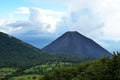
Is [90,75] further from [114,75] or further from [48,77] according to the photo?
[48,77]

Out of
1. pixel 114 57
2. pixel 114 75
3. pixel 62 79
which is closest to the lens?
pixel 114 75

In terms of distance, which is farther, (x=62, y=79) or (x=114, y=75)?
(x=62, y=79)

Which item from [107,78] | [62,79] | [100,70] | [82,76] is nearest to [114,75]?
[107,78]

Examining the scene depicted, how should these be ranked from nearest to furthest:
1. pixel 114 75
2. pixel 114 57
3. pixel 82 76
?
pixel 114 75 → pixel 114 57 → pixel 82 76

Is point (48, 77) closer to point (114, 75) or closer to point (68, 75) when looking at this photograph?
point (68, 75)

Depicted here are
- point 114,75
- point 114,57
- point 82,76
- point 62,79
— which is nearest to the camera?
point 114,75

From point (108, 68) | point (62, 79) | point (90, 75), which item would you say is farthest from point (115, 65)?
point (62, 79)

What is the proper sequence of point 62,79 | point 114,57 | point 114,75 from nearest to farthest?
point 114,75 → point 114,57 → point 62,79

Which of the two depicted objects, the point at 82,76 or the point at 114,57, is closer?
the point at 114,57
